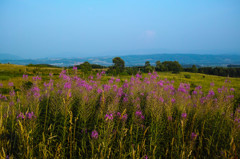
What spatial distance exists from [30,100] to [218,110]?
5807 mm

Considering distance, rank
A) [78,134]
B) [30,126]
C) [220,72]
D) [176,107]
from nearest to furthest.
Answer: [30,126]
[78,134]
[176,107]
[220,72]

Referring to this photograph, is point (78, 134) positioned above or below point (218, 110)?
below

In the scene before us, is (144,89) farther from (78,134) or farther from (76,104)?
(78,134)

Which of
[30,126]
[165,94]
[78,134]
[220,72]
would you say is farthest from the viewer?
[220,72]

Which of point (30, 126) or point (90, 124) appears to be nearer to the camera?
point (30, 126)

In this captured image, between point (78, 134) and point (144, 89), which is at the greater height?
point (144, 89)

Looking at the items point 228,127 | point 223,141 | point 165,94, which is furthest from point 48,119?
point 228,127

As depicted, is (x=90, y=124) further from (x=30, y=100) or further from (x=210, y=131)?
(x=210, y=131)

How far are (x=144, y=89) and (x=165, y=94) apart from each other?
867mm

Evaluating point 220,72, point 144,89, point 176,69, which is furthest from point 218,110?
point 220,72

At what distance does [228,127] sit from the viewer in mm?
4164

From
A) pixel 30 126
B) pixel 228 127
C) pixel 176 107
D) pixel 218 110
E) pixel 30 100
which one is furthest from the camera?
pixel 176 107

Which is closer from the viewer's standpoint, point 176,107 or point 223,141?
point 223,141

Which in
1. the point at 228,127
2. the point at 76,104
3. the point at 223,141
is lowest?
the point at 223,141
